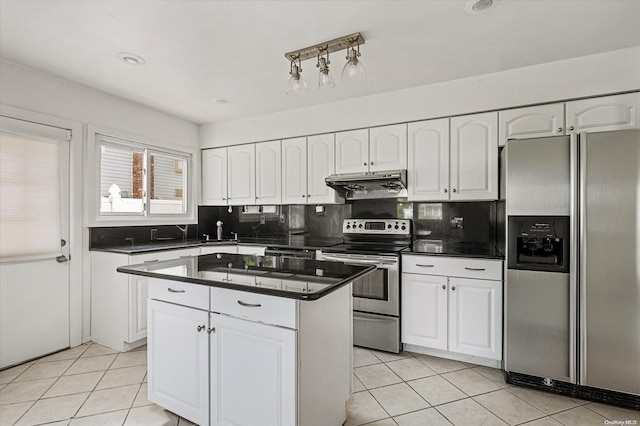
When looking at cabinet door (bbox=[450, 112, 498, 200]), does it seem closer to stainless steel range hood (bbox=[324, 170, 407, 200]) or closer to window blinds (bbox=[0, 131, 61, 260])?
stainless steel range hood (bbox=[324, 170, 407, 200])

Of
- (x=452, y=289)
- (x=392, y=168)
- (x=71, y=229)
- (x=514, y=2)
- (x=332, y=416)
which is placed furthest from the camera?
(x=392, y=168)

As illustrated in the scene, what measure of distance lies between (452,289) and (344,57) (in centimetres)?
207

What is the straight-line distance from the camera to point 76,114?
3.04m

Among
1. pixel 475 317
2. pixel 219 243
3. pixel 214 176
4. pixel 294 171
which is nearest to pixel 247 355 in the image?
pixel 475 317

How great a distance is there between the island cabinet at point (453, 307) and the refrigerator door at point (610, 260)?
0.55 meters

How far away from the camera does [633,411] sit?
204cm

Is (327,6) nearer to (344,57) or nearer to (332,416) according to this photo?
(344,57)

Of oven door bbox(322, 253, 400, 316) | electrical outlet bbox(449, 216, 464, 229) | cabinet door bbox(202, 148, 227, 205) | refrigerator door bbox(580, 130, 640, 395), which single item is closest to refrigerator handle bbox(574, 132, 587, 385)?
refrigerator door bbox(580, 130, 640, 395)

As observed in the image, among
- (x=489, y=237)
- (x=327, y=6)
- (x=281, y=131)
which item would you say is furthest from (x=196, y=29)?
(x=489, y=237)

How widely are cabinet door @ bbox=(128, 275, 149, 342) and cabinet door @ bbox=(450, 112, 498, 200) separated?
9.83ft

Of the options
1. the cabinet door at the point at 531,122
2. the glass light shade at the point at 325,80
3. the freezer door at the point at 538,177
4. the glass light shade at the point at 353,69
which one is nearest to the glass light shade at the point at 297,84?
the glass light shade at the point at 325,80

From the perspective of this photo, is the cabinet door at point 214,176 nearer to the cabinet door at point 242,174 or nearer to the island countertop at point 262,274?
the cabinet door at point 242,174

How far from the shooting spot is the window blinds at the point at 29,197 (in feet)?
8.55

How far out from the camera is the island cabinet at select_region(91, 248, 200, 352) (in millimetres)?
2918
